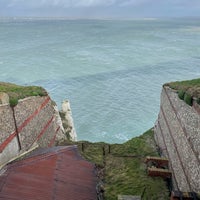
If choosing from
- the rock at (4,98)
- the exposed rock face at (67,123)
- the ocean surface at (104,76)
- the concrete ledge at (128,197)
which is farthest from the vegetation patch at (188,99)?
the ocean surface at (104,76)

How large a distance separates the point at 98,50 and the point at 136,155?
78321 mm

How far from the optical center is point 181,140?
64.3 feet

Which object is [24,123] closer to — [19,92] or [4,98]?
[4,98]

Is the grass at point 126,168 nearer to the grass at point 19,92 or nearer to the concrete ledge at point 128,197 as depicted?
the concrete ledge at point 128,197

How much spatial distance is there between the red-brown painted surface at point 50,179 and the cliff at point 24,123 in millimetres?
2384

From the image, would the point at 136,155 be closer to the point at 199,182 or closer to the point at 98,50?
the point at 199,182

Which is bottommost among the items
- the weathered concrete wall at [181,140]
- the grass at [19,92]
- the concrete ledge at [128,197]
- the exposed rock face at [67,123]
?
the exposed rock face at [67,123]

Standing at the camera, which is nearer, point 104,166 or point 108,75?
point 104,166

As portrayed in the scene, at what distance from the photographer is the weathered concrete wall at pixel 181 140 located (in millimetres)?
16772

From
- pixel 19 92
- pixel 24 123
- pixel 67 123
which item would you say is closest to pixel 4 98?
pixel 24 123

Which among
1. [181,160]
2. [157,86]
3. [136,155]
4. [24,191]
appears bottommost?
[157,86]

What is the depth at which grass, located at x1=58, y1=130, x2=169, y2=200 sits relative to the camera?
18797 millimetres

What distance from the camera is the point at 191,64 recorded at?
261 feet

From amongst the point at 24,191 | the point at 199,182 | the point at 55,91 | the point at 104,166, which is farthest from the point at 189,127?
the point at 55,91
